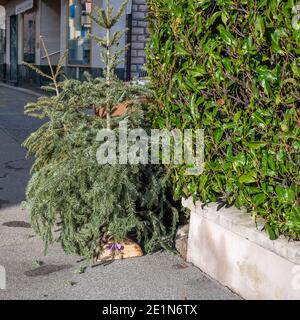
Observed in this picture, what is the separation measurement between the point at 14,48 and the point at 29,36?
3.03 meters

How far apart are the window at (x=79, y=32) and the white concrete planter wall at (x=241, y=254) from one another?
11.5m

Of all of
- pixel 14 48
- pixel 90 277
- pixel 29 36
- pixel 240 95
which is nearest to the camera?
pixel 240 95

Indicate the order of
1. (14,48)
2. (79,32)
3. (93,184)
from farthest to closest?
(14,48) → (79,32) → (93,184)

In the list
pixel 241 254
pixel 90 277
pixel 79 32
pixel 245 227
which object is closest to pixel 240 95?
pixel 245 227

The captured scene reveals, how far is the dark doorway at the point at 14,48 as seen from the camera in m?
23.2

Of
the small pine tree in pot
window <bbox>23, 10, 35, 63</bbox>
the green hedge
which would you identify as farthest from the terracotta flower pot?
window <bbox>23, 10, 35, 63</bbox>

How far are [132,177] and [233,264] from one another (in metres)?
1.04

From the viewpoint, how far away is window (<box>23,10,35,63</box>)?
66.3ft

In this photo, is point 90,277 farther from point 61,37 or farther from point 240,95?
point 61,37

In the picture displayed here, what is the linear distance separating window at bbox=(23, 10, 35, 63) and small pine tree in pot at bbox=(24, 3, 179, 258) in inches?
655

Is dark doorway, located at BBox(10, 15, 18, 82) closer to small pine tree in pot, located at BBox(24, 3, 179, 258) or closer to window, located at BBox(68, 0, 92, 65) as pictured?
window, located at BBox(68, 0, 92, 65)

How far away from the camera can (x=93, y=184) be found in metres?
4.01
